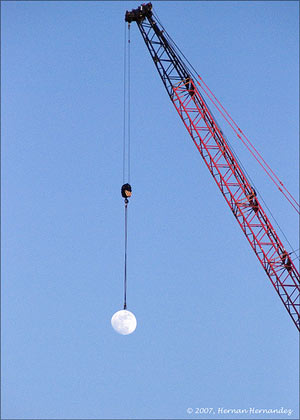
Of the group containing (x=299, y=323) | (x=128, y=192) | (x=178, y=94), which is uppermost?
(x=178, y=94)

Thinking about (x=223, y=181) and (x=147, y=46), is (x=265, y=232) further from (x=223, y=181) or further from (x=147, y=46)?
(x=147, y=46)

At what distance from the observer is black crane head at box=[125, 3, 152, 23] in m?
64.2

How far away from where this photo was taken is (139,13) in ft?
212

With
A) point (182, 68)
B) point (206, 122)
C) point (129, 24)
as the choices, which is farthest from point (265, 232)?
point (129, 24)

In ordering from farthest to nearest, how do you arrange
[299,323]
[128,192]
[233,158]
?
[299,323] → [233,158] → [128,192]

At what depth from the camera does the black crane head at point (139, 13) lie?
211 feet

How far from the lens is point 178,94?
210 ft

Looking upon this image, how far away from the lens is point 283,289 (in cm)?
6462

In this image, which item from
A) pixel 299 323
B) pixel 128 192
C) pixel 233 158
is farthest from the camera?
pixel 299 323

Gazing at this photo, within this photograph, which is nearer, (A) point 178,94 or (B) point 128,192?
(B) point 128,192

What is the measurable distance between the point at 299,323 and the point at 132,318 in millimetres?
16393

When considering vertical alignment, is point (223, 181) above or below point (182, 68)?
below

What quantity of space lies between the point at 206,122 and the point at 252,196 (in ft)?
26.3

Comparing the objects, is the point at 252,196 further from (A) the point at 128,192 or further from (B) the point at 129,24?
(B) the point at 129,24
